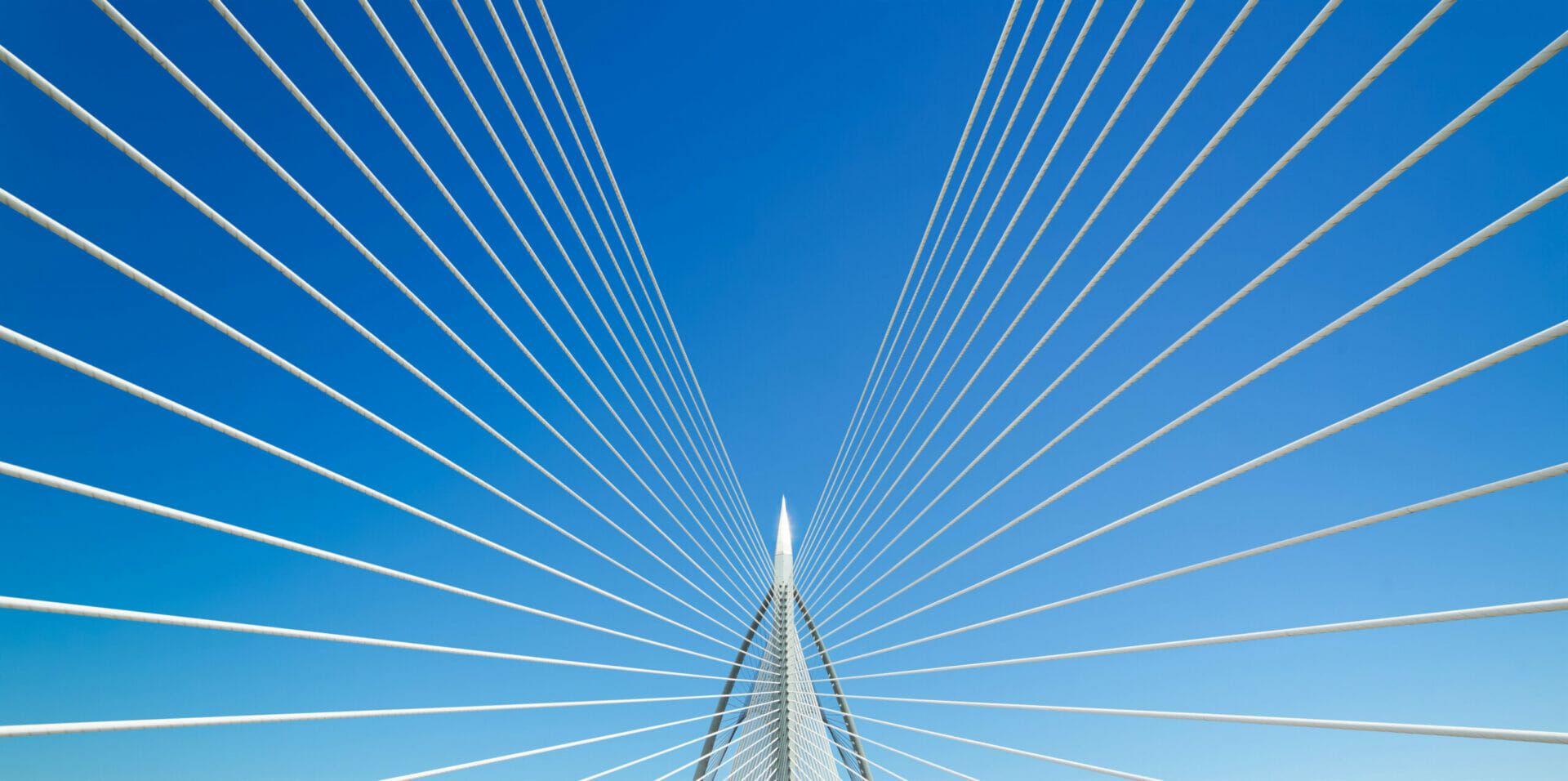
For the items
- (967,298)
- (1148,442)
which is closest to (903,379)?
(967,298)

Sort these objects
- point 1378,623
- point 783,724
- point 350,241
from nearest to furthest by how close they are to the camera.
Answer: point 1378,623 → point 350,241 → point 783,724

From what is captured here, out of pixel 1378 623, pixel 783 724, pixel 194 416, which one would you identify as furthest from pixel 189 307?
pixel 783 724

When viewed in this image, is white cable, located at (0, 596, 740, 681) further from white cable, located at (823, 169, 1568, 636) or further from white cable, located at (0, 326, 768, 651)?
white cable, located at (823, 169, 1568, 636)

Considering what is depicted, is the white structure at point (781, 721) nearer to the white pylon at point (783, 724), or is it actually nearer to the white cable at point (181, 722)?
the white pylon at point (783, 724)

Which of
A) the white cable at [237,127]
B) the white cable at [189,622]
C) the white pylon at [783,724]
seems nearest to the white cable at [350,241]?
the white cable at [237,127]

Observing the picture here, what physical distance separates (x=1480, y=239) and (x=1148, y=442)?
2.88 feet

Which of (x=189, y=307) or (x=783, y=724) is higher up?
(x=189, y=307)

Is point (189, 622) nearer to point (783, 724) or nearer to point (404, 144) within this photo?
point (404, 144)

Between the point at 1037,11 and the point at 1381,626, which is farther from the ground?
the point at 1037,11

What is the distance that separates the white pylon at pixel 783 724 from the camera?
4320 millimetres

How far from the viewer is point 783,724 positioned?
15.0ft

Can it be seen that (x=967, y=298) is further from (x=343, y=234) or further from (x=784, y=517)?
(x=784, y=517)

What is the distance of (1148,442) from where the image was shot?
181cm

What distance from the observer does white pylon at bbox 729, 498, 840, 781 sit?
4320 millimetres
